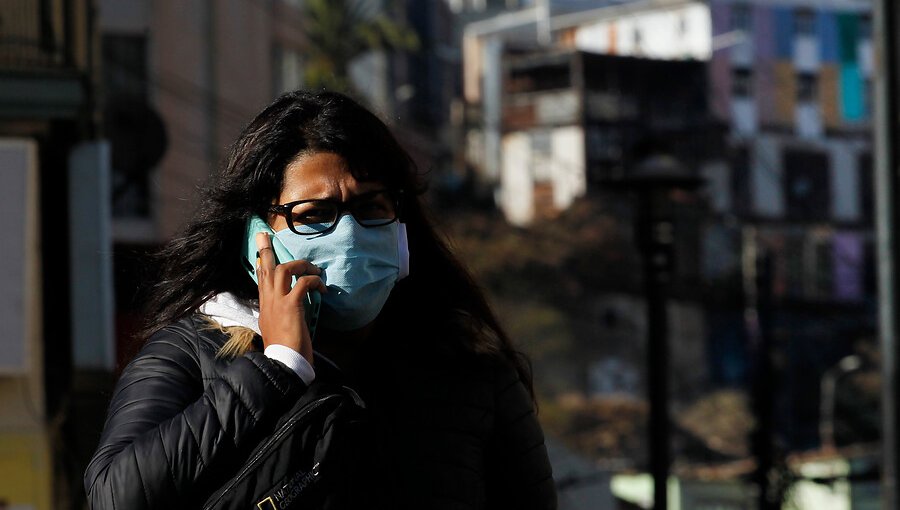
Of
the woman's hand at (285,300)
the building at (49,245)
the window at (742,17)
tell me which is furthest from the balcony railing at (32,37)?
the window at (742,17)

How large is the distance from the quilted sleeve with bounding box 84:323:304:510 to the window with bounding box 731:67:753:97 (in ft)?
107

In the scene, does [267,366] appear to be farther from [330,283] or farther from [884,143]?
[884,143]

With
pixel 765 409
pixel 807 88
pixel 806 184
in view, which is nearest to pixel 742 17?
pixel 807 88

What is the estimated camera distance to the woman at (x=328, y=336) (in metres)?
2.10

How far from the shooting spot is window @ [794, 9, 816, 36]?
120 ft

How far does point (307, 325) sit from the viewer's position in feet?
7.27

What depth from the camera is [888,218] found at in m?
8.85

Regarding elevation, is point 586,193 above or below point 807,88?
below

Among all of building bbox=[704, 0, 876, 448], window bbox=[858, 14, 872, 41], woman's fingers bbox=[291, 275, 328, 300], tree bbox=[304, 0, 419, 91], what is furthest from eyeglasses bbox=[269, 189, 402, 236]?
window bbox=[858, 14, 872, 41]

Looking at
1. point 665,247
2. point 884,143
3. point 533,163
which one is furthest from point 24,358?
point 533,163

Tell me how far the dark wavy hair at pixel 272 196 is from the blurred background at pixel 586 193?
264 inches

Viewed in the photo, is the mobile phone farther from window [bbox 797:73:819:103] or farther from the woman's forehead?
window [bbox 797:73:819:103]

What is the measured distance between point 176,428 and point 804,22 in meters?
36.6

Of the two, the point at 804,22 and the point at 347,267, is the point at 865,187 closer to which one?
the point at 804,22
